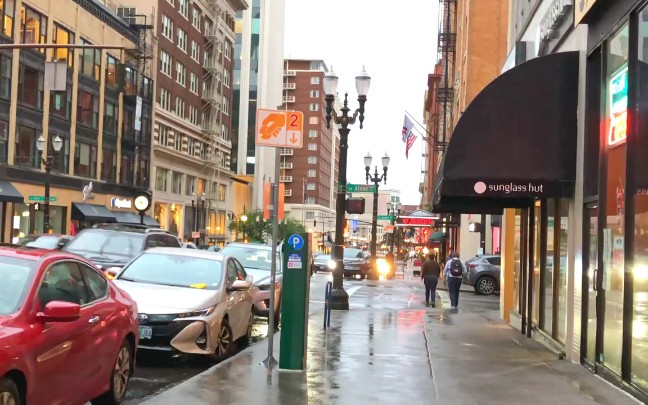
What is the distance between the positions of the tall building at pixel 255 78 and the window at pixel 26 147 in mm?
59894

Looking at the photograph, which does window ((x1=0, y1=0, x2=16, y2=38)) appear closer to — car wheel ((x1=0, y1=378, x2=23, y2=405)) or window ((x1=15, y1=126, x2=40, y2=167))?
window ((x1=15, y1=126, x2=40, y2=167))

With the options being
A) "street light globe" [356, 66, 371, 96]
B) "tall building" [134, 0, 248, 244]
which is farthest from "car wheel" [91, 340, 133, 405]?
"tall building" [134, 0, 248, 244]

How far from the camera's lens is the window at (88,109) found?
157ft

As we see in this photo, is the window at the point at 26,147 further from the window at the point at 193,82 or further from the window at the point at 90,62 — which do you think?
the window at the point at 193,82

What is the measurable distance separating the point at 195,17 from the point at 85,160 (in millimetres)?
25707

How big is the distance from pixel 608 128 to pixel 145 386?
6486 millimetres

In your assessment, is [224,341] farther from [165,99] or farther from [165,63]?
[165,99]

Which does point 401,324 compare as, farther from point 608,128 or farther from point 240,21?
point 240,21

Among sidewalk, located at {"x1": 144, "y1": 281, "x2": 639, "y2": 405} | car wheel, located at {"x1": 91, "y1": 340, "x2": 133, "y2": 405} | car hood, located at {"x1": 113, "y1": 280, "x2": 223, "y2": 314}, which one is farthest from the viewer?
car hood, located at {"x1": 113, "y1": 280, "x2": 223, "y2": 314}

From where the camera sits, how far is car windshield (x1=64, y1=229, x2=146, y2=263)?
51.4 feet

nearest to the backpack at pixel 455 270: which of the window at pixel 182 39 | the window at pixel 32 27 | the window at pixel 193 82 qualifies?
the window at pixel 32 27

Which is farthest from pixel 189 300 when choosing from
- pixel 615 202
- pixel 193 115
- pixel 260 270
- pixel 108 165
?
pixel 193 115

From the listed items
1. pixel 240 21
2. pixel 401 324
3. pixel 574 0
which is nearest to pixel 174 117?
pixel 240 21

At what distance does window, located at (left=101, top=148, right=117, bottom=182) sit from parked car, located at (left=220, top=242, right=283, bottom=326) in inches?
1453
